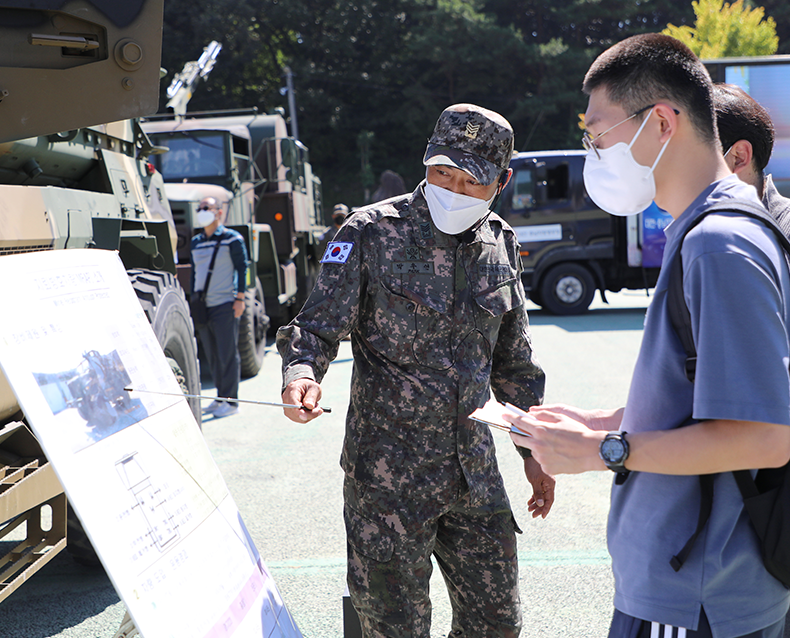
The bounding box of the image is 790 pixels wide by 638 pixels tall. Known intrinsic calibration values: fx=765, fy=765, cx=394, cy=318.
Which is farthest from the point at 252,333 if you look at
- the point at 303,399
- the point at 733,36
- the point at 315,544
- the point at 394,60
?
the point at 394,60

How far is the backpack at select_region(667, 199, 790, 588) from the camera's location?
4.20 feet

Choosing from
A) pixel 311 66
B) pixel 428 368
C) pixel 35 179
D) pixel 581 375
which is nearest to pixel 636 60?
pixel 428 368

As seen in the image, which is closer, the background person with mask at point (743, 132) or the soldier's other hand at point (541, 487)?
the soldier's other hand at point (541, 487)

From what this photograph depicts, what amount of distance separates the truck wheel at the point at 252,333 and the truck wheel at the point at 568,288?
5.63 meters

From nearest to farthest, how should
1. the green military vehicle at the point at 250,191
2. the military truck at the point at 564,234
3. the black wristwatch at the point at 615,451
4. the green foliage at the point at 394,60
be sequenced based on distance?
the black wristwatch at the point at 615,451, the green military vehicle at the point at 250,191, the military truck at the point at 564,234, the green foliage at the point at 394,60

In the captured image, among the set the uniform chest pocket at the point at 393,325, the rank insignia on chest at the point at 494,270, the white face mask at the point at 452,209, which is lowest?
the uniform chest pocket at the point at 393,325

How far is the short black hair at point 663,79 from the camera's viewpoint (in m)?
1.43

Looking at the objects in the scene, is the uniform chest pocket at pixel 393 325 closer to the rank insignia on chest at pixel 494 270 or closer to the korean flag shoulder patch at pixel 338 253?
the korean flag shoulder patch at pixel 338 253

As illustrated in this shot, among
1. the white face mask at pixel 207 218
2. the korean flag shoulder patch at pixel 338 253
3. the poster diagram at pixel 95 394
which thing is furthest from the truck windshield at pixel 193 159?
the poster diagram at pixel 95 394

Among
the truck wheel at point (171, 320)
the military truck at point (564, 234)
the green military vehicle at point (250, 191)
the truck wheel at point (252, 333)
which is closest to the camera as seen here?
the truck wheel at point (171, 320)

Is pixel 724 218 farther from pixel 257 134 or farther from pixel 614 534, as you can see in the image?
pixel 257 134

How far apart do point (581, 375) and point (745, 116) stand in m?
5.43

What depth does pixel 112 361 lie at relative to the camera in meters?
1.68

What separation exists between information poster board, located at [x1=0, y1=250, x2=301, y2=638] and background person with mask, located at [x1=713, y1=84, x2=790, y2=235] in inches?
71.4
